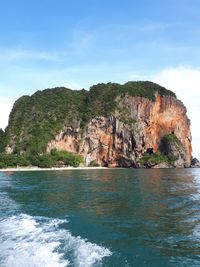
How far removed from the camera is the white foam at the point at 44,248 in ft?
55.2

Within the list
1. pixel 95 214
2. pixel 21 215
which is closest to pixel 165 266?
pixel 95 214

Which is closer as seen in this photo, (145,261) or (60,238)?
(145,261)

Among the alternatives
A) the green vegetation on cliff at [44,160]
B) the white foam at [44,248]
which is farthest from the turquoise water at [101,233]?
the green vegetation on cliff at [44,160]

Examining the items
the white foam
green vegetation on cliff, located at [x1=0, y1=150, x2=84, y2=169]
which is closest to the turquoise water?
the white foam

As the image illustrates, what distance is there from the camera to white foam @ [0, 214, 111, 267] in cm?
1681

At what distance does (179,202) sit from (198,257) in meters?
20.0

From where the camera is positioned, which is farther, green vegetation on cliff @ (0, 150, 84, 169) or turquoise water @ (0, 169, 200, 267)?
green vegetation on cliff @ (0, 150, 84, 169)

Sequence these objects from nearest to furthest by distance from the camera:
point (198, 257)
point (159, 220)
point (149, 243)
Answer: point (198, 257), point (149, 243), point (159, 220)

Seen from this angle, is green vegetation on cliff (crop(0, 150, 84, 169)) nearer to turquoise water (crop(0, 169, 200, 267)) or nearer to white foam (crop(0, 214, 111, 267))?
turquoise water (crop(0, 169, 200, 267))

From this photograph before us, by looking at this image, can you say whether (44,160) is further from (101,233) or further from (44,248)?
(44,248)

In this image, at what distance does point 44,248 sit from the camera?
750 inches

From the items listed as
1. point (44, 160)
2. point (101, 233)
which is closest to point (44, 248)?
point (101, 233)

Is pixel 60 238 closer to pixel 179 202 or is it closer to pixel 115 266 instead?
pixel 115 266

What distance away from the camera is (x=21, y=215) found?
3064 centimetres
